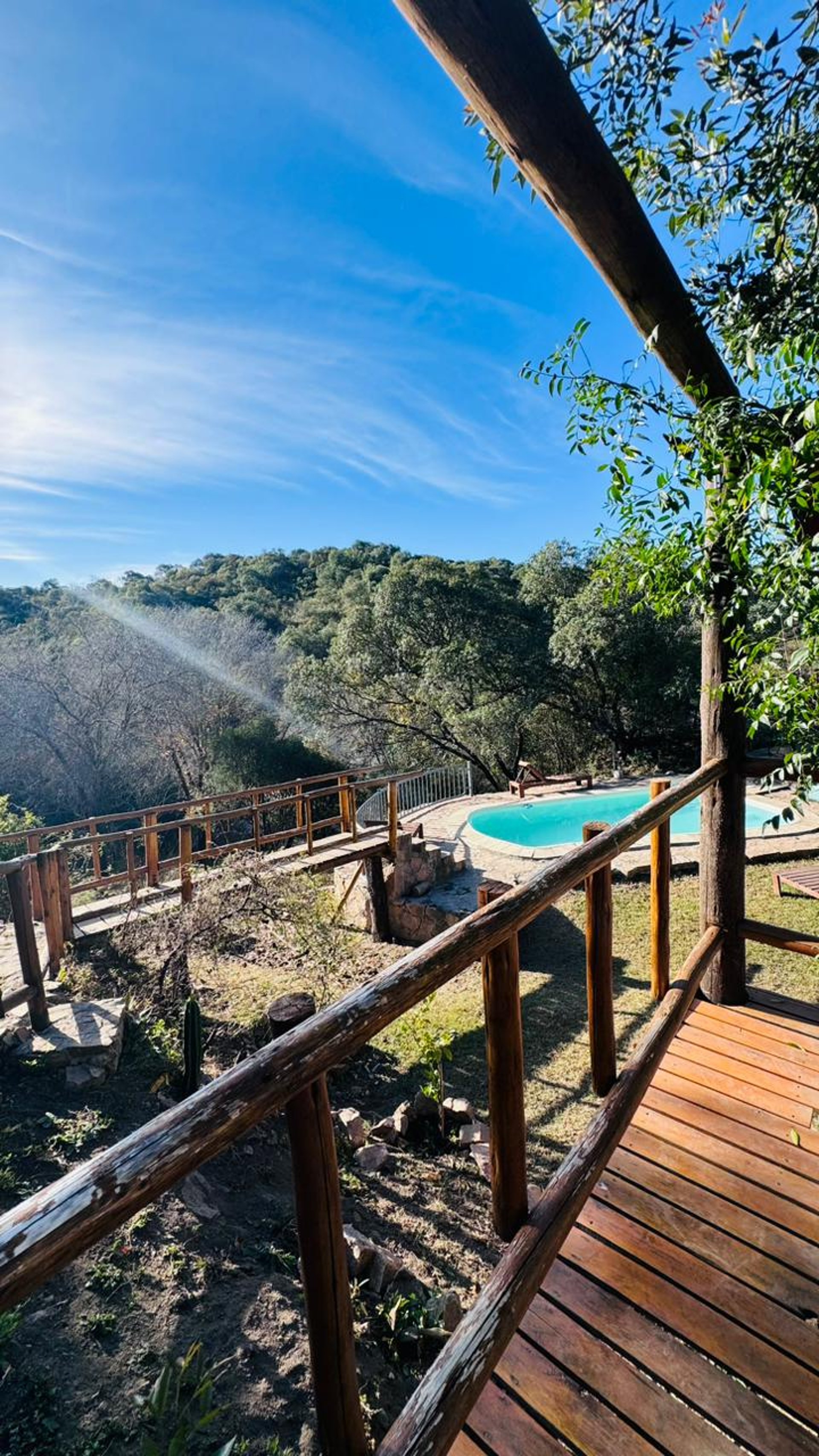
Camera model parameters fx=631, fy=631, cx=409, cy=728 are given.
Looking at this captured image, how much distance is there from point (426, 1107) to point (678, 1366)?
3.25 metres

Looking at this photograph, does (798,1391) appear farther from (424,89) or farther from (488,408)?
(488,408)

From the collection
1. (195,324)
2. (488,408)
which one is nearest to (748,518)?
(195,324)

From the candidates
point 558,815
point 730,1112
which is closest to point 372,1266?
point 730,1112

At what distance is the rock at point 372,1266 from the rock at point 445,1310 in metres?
0.18

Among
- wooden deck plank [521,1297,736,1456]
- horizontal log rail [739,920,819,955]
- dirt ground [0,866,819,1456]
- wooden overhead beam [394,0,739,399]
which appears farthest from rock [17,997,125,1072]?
wooden overhead beam [394,0,739,399]

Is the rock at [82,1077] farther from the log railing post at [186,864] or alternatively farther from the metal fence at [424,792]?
the metal fence at [424,792]

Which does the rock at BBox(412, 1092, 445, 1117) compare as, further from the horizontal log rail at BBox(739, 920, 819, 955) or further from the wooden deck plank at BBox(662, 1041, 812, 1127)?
the horizontal log rail at BBox(739, 920, 819, 955)

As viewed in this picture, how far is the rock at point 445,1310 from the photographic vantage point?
243 cm

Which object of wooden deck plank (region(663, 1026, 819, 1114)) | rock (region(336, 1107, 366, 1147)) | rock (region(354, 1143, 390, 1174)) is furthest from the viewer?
rock (region(336, 1107, 366, 1147))

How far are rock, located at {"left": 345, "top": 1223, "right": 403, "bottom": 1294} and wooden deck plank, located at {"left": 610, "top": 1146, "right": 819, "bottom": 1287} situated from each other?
1464 mm

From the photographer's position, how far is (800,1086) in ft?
7.21

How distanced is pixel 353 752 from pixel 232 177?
12658 millimetres

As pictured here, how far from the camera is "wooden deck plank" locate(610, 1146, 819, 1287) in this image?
4.97 ft

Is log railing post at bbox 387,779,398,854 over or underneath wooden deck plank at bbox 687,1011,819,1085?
underneath
